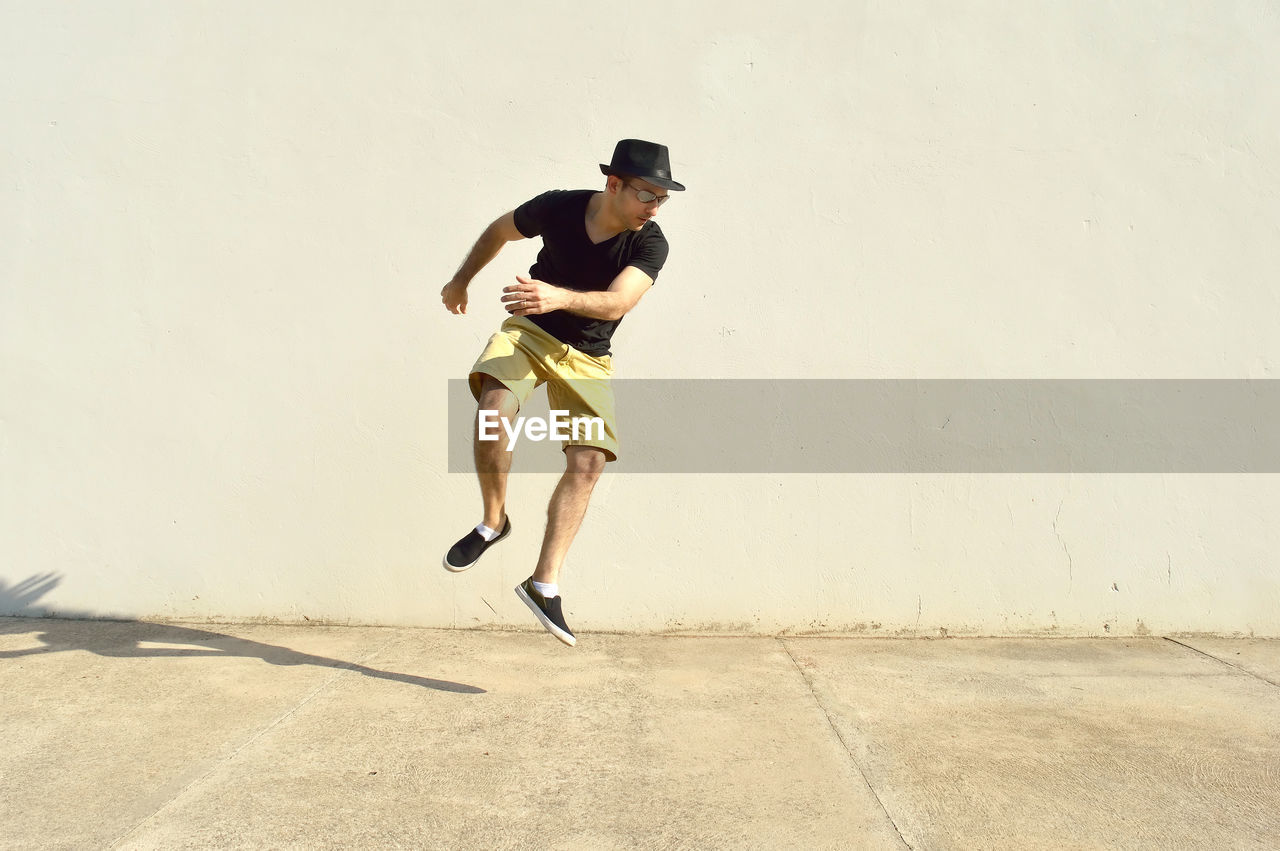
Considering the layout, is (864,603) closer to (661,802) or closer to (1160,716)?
(1160,716)

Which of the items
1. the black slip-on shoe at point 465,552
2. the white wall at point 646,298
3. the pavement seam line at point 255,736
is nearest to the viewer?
the pavement seam line at point 255,736

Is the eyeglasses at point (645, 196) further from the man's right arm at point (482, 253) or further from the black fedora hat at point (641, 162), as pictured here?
the man's right arm at point (482, 253)

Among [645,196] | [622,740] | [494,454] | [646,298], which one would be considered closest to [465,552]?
[494,454]

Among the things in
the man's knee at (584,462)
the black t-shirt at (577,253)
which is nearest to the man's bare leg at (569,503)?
the man's knee at (584,462)

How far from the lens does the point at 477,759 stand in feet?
8.72

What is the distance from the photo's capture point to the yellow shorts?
3207mm

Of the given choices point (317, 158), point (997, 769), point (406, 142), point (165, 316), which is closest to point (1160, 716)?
point (997, 769)

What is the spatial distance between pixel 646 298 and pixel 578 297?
120cm

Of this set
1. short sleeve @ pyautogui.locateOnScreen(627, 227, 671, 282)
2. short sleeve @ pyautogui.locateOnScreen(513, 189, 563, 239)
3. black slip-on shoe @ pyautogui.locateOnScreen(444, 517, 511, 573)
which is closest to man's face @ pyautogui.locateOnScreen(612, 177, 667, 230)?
short sleeve @ pyautogui.locateOnScreen(627, 227, 671, 282)

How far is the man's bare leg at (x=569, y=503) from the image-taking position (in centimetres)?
321

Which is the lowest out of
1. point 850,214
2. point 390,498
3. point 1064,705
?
point 1064,705

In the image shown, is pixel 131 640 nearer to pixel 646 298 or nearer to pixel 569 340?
pixel 569 340

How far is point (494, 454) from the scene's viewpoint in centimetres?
313

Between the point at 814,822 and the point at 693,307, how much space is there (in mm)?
2299
